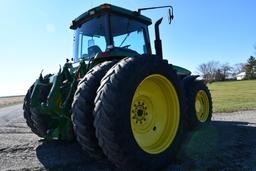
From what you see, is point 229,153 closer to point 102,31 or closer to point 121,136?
point 121,136

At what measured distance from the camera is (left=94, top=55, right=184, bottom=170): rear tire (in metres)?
3.48

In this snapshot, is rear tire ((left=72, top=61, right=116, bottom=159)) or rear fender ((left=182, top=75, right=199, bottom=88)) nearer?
rear tire ((left=72, top=61, right=116, bottom=159))

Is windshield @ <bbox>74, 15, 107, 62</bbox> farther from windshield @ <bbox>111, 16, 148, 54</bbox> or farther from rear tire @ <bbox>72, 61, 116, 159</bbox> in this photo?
rear tire @ <bbox>72, 61, 116, 159</bbox>

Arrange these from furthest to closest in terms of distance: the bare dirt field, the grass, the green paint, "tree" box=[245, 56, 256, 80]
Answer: "tree" box=[245, 56, 256, 80] < the grass < the green paint < the bare dirt field

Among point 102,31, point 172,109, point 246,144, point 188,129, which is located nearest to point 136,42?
point 102,31

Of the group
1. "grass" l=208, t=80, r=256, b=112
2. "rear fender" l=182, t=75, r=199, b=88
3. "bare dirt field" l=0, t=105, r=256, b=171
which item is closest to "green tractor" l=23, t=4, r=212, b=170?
"bare dirt field" l=0, t=105, r=256, b=171

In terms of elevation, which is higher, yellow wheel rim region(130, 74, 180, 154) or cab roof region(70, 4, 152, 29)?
cab roof region(70, 4, 152, 29)

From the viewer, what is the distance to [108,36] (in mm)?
5484

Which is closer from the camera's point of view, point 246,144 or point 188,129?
point 246,144

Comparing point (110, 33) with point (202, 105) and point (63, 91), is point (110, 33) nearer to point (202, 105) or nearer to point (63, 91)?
point (63, 91)

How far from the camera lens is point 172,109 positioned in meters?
4.67

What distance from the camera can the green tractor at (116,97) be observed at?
354 centimetres

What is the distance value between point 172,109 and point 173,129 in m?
0.32

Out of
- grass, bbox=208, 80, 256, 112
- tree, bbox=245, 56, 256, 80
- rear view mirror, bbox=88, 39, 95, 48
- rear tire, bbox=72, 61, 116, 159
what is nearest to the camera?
rear tire, bbox=72, 61, 116, 159
